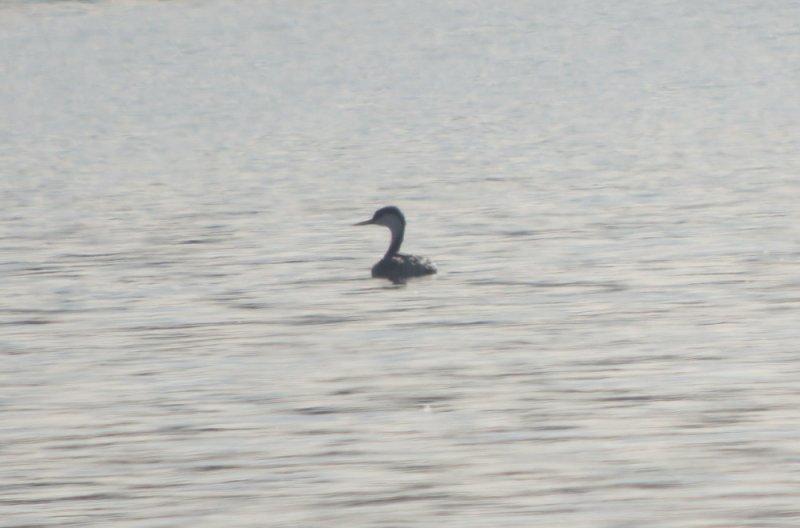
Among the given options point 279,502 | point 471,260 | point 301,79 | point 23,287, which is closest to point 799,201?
point 471,260

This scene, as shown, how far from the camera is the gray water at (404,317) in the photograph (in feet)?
36.4

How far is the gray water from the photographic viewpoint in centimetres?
1109

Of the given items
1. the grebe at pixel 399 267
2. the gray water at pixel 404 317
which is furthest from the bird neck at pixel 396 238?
the gray water at pixel 404 317

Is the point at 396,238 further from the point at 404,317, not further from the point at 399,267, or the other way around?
the point at 404,317

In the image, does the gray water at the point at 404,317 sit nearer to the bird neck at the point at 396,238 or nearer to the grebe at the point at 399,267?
the grebe at the point at 399,267

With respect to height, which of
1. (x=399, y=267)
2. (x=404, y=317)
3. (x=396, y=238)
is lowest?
(x=404, y=317)

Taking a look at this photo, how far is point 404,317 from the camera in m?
17.8

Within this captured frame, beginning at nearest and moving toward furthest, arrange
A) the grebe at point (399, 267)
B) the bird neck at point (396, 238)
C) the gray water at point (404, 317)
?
the gray water at point (404, 317) < the grebe at point (399, 267) < the bird neck at point (396, 238)

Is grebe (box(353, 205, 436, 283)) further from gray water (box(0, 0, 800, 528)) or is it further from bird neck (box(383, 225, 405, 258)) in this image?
gray water (box(0, 0, 800, 528))

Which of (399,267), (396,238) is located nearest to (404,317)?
(399,267)

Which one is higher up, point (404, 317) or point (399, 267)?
point (399, 267)

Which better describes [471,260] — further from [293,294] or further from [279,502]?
[279,502]

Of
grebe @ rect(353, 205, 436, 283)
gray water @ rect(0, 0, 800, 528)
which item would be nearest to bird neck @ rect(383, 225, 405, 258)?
grebe @ rect(353, 205, 436, 283)

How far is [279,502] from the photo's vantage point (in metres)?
10.7
